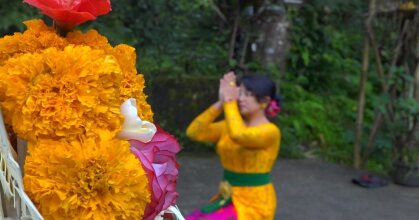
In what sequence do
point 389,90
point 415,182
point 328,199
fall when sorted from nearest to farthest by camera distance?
point 328,199
point 415,182
point 389,90

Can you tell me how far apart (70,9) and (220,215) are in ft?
7.33

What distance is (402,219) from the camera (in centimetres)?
536

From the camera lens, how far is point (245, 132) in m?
3.75

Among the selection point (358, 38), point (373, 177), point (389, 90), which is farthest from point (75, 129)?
point (358, 38)

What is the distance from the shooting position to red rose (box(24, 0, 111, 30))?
1.67 metres

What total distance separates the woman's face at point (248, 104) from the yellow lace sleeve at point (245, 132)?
73 mm

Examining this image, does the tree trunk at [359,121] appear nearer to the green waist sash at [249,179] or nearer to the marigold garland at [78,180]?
the green waist sash at [249,179]

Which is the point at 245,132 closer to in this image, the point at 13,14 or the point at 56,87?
the point at 56,87

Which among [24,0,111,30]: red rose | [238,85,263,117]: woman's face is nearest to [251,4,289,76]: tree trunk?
[238,85,263,117]: woman's face

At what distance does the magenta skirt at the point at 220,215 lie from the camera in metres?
3.65

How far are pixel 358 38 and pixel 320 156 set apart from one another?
3533 millimetres

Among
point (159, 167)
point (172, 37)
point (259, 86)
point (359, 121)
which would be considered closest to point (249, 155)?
point (259, 86)

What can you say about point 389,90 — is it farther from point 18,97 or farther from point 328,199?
point 18,97

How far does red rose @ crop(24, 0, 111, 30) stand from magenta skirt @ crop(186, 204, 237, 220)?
210 cm
